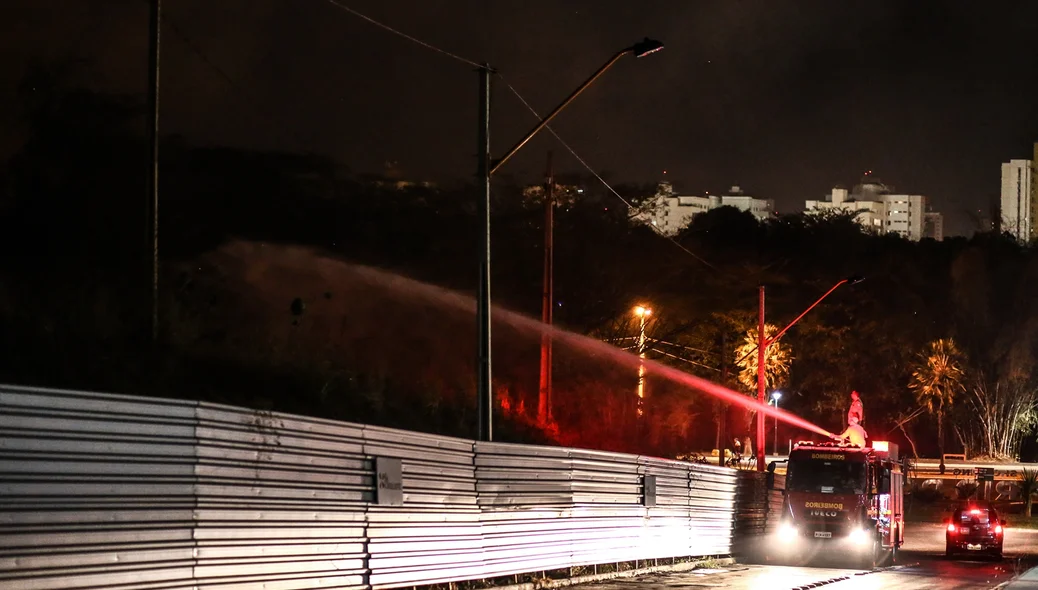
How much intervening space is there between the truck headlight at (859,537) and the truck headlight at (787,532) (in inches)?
62.5

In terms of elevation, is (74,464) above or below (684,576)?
above

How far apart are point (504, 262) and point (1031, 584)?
116 feet

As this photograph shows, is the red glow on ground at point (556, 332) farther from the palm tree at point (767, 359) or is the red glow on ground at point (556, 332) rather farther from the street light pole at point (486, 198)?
the street light pole at point (486, 198)

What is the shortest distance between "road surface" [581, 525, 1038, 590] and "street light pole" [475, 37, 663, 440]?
164 inches

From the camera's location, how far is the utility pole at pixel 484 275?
Result: 69.9 ft

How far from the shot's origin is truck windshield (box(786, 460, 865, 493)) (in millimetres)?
34594

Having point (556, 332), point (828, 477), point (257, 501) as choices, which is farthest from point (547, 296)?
point (257, 501)

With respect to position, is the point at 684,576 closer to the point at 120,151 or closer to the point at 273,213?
the point at 120,151

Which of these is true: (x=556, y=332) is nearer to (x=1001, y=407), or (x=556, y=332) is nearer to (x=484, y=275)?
(x=484, y=275)

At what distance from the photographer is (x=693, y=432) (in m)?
71.0

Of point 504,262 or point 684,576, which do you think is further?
point 504,262

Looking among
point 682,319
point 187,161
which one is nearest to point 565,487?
point 187,161

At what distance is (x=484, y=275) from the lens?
2169 centimetres

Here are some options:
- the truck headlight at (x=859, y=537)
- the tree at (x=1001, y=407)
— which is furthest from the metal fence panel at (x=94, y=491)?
the tree at (x=1001, y=407)
